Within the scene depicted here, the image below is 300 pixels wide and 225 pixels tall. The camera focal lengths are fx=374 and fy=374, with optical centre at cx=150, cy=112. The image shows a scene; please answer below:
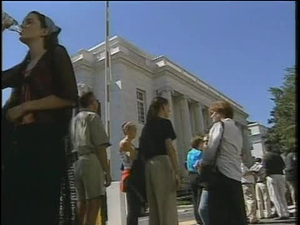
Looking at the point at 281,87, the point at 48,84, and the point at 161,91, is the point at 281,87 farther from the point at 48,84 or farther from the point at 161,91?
the point at 161,91

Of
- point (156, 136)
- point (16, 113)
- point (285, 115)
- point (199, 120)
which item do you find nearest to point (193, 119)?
point (199, 120)

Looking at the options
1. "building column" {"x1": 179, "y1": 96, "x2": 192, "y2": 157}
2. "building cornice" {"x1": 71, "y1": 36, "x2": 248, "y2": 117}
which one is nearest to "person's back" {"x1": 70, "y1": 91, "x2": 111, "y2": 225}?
"building cornice" {"x1": 71, "y1": 36, "x2": 248, "y2": 117}

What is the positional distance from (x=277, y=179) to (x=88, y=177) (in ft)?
2.27

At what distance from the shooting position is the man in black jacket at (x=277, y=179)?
1.17 meters

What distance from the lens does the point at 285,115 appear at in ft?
2.96

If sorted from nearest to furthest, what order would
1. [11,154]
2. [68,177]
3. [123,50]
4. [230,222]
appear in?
[11,154]
[68,177]
[123,50]
[230,222]

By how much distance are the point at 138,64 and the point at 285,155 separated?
705 millimetres

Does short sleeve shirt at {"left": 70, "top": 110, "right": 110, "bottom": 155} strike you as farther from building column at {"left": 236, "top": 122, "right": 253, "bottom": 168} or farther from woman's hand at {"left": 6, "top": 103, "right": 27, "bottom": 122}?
building column at {"left": 236, "top": 122, "right": 253, "bottom": 168}

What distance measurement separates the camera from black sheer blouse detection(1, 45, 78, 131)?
94cm

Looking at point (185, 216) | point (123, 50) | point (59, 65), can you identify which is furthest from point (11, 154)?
point (185, 216)

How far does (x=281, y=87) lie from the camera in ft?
3.20

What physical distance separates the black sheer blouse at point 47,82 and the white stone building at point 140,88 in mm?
135

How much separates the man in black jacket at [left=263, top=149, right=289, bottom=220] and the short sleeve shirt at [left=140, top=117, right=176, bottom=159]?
1.29 ft

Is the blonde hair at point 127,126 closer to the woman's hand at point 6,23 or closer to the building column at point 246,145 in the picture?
the building column at point 246,145
